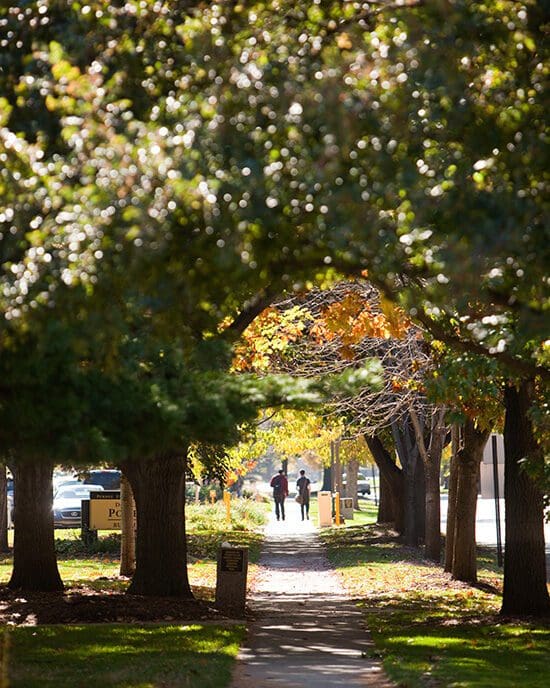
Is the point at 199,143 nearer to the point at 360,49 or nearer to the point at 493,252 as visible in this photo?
the point at 360,49

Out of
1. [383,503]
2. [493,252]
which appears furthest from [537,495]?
[383,503]

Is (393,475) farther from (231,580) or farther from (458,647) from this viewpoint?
(458,647)

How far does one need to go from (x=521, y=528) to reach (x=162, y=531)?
482cm

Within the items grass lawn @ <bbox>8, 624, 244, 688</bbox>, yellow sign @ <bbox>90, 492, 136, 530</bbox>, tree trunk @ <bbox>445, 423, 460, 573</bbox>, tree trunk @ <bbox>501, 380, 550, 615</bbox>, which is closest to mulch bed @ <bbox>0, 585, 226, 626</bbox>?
grass lawn @ <bbox>8, 624, 244, 688</bbox>

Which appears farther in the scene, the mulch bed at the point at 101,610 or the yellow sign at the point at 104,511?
the yellow sign at the point at 104,511

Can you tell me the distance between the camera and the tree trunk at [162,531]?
60.0 ft

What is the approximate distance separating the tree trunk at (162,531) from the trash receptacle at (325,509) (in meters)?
26.2

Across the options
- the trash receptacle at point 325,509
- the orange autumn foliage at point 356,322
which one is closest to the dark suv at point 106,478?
the trash receptacle at point 325,509

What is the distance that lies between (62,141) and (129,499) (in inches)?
568

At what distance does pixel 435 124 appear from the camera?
8.47 meters

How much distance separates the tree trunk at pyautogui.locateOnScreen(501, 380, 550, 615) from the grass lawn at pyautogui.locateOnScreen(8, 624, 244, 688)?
386 centimetres

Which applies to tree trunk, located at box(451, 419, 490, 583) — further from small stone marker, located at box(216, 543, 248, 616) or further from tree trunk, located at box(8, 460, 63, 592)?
tree trunk, located at box(8, 460, 63, 592)

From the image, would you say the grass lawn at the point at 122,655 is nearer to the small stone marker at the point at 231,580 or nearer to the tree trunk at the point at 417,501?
the small stone marker at the point at 231,580

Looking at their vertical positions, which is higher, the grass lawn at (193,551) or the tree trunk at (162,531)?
the tree trunk at (162,531)
